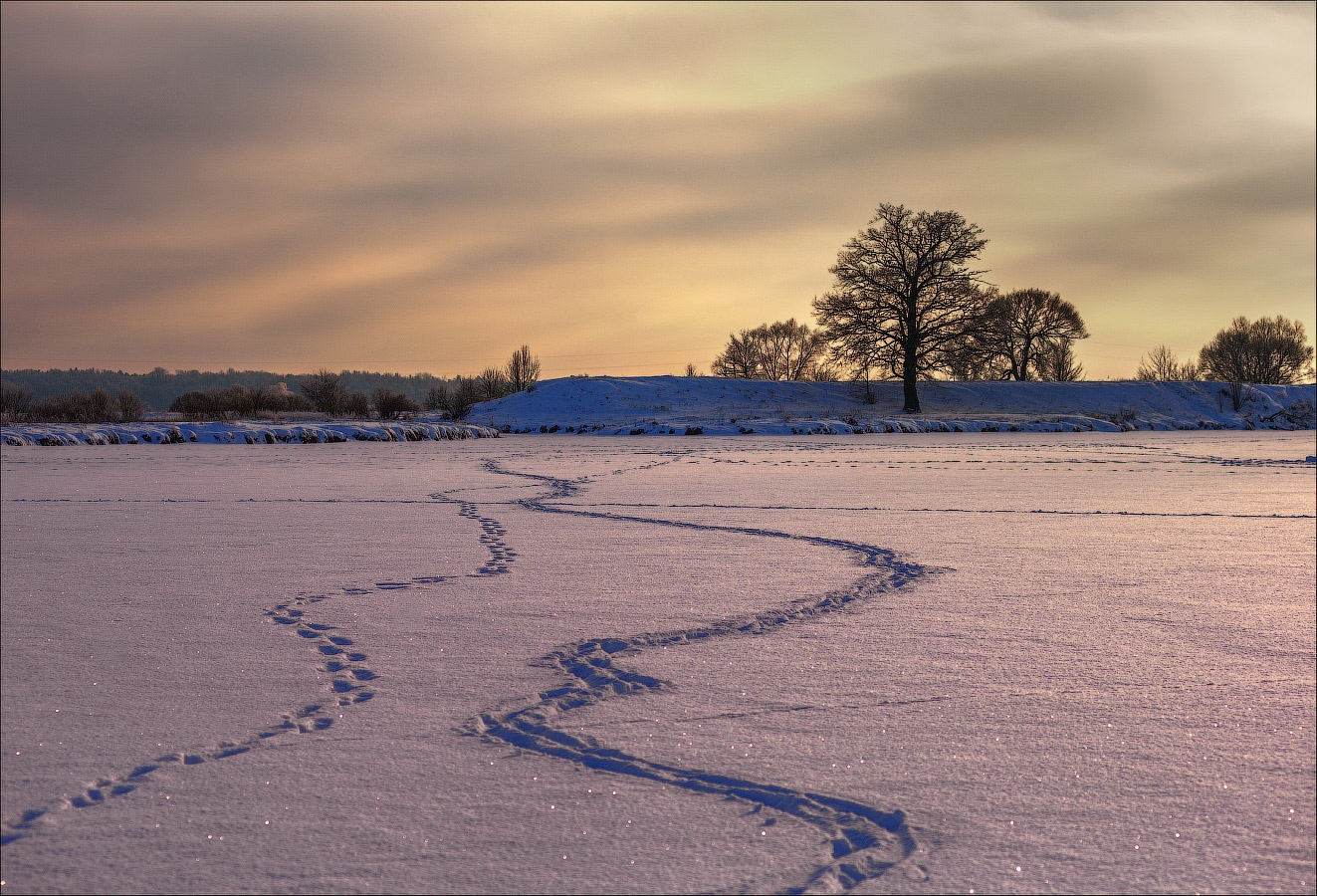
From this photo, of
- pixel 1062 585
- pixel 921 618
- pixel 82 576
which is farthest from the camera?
pixel 82 576

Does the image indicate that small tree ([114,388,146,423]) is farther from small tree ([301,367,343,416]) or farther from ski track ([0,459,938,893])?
ski track ([0,459,938,893])

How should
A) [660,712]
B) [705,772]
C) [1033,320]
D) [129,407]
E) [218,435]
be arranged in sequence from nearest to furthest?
[705,772], [660,712], [218,435], [129,407], [1033,320]

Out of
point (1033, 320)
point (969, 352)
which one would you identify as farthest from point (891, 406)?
point (1033, 320)

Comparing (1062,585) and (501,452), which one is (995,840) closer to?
(1062,585)

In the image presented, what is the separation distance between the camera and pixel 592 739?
6.60ft

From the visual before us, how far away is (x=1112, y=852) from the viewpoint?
1.51 meters

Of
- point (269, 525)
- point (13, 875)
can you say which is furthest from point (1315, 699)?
point (269, 525)

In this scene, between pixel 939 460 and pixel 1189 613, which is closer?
pixel 1189 613

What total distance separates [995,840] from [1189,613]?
2.01 m

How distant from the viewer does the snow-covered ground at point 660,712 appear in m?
1.50

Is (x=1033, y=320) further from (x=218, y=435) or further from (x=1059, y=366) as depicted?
(x=218, y=435)

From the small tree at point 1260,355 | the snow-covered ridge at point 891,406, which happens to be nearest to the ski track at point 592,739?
the snow-covered ridge at point 891,406

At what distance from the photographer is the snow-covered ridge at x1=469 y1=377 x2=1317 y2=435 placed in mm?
27766

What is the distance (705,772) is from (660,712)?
1.20 ft
